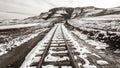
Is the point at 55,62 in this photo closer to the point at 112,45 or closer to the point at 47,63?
the point at 47,63

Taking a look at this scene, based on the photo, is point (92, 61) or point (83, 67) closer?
point (83, 67)

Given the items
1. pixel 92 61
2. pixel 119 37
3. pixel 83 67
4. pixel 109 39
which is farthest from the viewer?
pixel 109 39

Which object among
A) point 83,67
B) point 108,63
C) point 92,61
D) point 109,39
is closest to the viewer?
point 83,67

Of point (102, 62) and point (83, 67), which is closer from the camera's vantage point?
point (83, 67)

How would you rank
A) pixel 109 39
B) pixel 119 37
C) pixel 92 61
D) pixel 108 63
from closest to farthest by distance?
pixel 108 63 → pixel 92 61 → pixel 119 37 → pixel 109 39

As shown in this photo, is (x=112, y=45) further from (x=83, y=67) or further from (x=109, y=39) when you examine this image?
(x=83, y=67)

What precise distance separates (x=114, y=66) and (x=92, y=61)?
3.14 feet

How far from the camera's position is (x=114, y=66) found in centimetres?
509

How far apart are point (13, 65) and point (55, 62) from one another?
176cm

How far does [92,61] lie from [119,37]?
3.80 meters

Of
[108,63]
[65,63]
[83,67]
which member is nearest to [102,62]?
[108,63]

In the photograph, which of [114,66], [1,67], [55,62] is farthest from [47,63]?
[114,66]

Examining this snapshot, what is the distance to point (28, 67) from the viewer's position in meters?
5.12

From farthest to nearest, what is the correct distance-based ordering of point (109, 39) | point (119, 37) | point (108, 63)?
point (109, 39), point (119, 37), point (108, 63)
